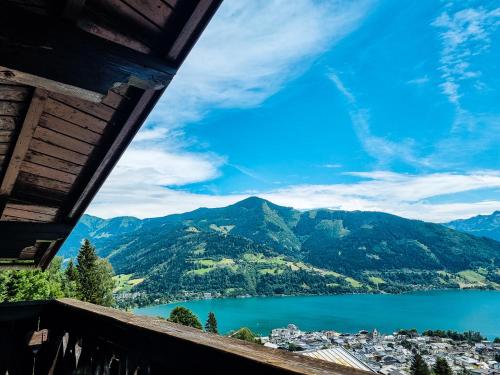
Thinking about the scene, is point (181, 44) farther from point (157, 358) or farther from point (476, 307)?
point (476, 307)

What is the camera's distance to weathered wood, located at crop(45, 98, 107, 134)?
99.7 inches

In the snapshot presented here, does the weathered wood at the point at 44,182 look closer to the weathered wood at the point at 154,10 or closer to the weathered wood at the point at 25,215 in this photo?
the weathered wood at the point at 25,215

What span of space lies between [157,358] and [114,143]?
74.3 inches

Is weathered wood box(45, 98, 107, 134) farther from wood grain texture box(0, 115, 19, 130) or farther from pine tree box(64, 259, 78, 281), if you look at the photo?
pine tree box(64, 259, 78, 281)

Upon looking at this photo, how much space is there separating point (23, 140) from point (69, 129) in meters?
0.35

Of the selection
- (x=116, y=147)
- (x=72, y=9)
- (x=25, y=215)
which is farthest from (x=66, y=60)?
(x=25, y=215)

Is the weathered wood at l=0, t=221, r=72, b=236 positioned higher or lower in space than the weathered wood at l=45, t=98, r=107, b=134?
lower

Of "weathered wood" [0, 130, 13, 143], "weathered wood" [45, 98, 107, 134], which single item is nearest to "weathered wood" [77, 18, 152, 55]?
"weathered wood" [45, 98, 107, 134]

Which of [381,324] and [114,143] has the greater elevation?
[114,143]

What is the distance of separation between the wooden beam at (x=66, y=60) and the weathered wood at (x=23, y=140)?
0.55m

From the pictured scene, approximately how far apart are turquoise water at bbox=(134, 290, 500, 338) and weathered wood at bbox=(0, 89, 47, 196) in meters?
122

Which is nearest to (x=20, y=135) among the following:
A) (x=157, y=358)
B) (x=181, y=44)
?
(x=181, y=44)

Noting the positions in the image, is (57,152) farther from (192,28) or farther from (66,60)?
(192,28)

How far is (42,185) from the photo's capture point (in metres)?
3.61
